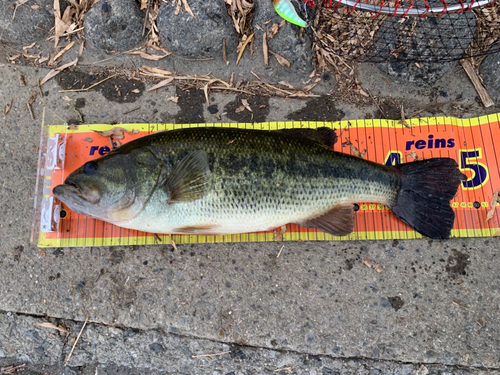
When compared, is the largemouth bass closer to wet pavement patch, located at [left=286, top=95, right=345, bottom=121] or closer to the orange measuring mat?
the orange measuring mat

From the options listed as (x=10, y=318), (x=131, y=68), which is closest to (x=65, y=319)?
(x=10, y=318)

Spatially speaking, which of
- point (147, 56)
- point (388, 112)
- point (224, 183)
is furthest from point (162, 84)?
point (388, 112)

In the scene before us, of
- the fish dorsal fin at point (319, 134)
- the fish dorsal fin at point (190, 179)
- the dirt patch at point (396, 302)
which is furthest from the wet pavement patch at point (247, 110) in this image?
the dirt patch at point (396, 302)

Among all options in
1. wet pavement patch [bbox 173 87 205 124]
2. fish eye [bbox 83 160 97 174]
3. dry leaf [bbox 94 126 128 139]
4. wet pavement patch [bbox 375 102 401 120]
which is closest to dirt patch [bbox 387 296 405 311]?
wet pavement patch [bbox 375 102 401 120]

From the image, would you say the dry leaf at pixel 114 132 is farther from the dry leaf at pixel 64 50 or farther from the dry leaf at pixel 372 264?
the dry leaf at pixel 372 264

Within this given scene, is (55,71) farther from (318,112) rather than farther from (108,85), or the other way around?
(318,112)

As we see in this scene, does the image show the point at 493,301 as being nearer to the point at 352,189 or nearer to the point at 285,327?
the point at 352,189
